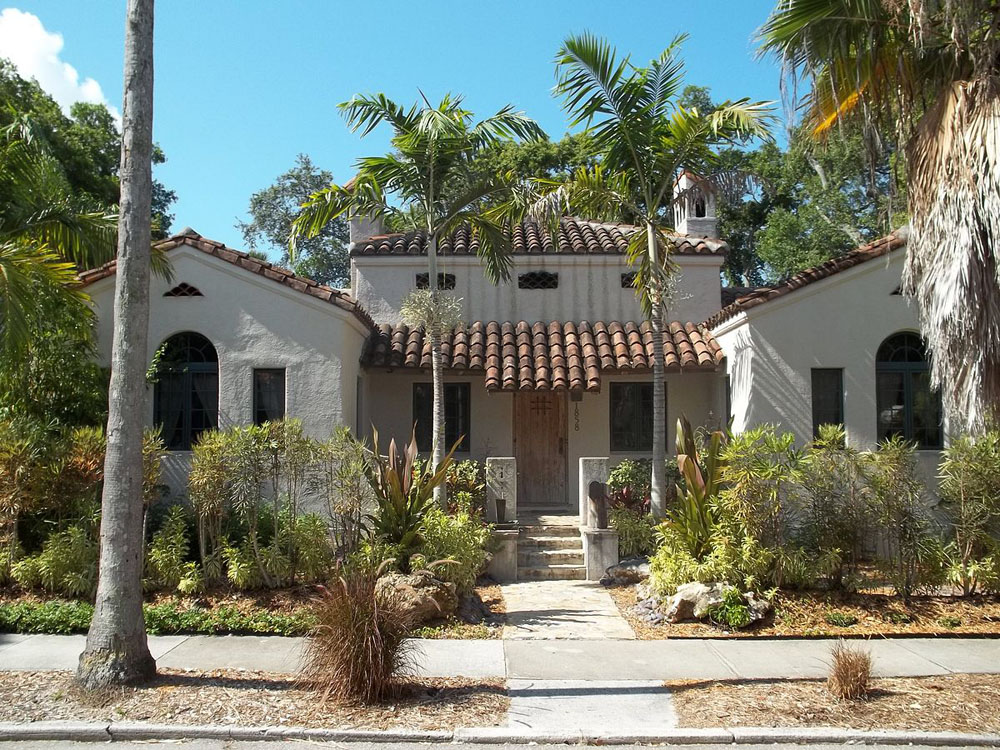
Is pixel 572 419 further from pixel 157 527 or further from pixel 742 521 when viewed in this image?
pixel 157 527

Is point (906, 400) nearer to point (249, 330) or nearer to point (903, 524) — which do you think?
point (903, 524)

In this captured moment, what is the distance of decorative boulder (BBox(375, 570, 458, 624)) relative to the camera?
862 centimetres

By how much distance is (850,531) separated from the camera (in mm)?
9469

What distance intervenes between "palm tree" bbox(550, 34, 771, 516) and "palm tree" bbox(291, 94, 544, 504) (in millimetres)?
891

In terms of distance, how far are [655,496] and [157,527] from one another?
7005 mm

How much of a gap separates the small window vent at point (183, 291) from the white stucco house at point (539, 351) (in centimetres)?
3

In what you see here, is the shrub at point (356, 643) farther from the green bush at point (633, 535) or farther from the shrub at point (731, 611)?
the green bush at point (633, 535)

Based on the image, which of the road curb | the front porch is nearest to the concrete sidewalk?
the road curb

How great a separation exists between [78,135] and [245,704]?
1836 cm

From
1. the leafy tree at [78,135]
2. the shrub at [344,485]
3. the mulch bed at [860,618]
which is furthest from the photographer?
the leafy tree at [78,135]

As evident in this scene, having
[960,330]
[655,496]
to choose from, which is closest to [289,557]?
[655,496]

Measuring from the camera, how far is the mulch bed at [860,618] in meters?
8.77

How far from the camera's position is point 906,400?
12461mm

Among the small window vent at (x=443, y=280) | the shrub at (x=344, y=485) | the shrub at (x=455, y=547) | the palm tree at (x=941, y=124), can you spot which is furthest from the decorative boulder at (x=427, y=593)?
the small window vent at (x=443, y=280)
